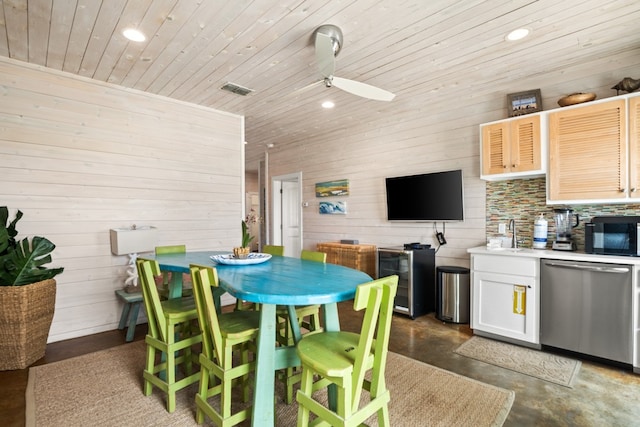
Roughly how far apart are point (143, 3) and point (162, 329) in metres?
2.15

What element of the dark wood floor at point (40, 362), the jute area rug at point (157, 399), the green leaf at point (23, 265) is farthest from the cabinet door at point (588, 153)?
the green leaf at point (23, 265)

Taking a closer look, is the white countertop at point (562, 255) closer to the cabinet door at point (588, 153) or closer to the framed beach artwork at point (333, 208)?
the cabinet door at point (588, 153)

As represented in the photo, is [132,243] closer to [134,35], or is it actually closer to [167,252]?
[167,252]

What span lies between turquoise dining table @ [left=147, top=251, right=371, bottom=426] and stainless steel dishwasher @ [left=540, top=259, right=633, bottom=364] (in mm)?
2013

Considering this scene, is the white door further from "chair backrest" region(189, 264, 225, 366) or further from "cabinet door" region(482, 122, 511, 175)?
"chair backrest" region(189, 264, 225, 366)

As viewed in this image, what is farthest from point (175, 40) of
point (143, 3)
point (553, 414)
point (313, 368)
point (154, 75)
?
point (553, 414)

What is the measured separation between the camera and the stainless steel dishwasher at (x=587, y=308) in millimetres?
2502

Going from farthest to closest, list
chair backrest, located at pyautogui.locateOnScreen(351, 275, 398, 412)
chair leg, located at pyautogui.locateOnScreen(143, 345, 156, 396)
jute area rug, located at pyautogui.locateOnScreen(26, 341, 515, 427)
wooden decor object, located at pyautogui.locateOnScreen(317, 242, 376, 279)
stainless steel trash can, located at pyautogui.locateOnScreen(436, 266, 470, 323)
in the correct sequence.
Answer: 1. wooden decor object, located at pyautogui.locateOnScreen(317, 242, 376, 279)
2. stainless steel trash can, located at pyautogui.locateOnScreen(436, 266, 470, 323)
3. chair leg, located at pyautogui.locateOnScreen(143, 345, 156, 396)
4. jute area rug, located at pyautogui.locateOnScreen(26, 341, 515, 427)
5. chair backrest, located at pyautogui.locateOnScreen(351, 275, 398, 412)

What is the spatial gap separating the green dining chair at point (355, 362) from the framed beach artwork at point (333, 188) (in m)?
3.83

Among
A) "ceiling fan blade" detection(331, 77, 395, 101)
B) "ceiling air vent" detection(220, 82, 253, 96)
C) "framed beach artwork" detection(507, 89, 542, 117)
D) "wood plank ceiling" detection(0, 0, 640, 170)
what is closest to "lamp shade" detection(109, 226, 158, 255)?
"wood plank ceiling" detection(0, 0, 640, 170)

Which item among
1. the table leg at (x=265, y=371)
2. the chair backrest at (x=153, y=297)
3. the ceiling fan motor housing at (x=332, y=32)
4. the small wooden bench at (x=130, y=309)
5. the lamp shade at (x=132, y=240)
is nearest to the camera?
the table leg at (x=265, y=371)

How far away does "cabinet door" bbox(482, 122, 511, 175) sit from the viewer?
3.26m

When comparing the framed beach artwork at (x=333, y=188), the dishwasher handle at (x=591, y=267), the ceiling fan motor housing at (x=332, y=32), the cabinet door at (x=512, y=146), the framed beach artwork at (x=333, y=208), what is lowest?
the dishwasher handle at (x=591, y=267)

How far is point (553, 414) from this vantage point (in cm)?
199
